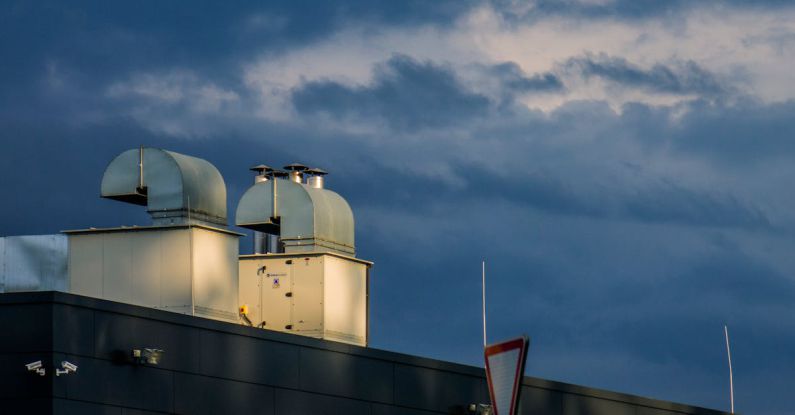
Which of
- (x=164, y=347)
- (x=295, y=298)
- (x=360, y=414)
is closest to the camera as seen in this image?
(x=164, y=347)

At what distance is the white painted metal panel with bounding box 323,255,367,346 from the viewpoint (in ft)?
85.4

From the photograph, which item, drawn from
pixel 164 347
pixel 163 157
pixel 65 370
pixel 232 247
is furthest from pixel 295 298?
pixel 65 370

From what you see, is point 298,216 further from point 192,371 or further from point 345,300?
point 192,371

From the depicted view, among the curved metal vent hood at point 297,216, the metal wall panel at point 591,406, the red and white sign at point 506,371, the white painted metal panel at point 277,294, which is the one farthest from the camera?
the curved metal vent hood at point 297,216

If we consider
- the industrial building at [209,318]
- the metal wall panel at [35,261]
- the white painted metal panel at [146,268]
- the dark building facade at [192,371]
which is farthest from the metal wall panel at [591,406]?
the metal wall panel at [35,261]

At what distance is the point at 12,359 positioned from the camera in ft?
56.1

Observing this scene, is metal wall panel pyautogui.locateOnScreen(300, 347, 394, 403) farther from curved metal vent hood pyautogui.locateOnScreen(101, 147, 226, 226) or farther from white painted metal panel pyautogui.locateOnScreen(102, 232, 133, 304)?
white painted metal panel pyautogui.locateOnScreen(102, 232, 133, 304)

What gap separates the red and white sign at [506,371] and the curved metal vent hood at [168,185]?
13192mm

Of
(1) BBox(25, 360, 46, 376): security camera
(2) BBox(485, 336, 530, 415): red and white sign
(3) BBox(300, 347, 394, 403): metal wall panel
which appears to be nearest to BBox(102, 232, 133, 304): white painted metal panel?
(3) BBox(300, 347, 394, 403): metal wall panel

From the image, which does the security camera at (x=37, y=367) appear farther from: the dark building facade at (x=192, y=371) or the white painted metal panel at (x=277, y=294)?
the white painted metal panel at (x=277, y=294)

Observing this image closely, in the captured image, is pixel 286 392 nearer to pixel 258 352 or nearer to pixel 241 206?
pixel 258 352

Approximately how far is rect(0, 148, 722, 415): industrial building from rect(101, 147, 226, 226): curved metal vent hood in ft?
0.08

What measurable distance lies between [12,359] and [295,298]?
944cm

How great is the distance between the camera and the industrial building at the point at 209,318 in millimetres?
17219
